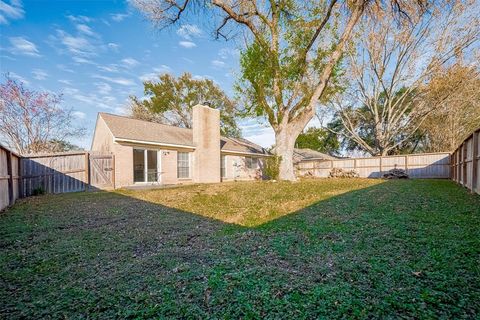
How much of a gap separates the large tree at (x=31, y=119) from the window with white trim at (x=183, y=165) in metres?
8.60

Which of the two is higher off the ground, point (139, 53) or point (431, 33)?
point (431, 33)

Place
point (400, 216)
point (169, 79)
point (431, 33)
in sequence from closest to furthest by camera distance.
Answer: point (400, 216) < point (431, 33) < point (169, 79)

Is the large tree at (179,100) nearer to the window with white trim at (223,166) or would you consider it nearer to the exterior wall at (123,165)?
the window with white trim at (223,166)

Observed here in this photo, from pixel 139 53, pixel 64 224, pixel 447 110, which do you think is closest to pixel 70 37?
pixel 139 53

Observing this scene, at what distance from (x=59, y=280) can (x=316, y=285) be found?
2272 millimetres

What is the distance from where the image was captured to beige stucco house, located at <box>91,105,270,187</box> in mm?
10664

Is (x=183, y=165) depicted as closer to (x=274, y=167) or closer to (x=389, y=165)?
(x=274, y=167)

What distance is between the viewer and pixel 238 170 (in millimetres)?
16375

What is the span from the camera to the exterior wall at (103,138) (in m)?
10.9

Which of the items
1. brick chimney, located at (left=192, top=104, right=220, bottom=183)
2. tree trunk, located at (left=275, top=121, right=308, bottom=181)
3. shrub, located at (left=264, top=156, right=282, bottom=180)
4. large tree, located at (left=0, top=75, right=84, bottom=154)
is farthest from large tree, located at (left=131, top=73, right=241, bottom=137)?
tree trunk, located at (left=275, top=121, right=308, bottom=181)

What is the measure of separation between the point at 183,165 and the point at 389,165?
13549mm

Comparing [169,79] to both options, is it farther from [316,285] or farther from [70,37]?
[316,285]

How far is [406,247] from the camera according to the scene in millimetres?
2562

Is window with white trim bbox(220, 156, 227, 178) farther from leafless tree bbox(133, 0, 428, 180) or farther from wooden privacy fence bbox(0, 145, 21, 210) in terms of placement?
wooden privacy fence bbox(0, 145, 21, 210)
